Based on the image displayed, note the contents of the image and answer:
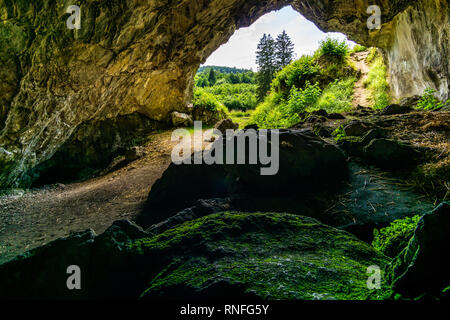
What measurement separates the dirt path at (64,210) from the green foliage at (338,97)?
8585mm

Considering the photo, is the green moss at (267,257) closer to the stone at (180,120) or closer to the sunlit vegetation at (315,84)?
the sunlit vegetation at (315,84)

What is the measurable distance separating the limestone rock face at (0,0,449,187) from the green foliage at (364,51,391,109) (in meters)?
0.76

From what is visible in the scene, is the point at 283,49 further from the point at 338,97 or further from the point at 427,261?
the point at 427,261

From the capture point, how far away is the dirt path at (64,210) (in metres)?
4.02

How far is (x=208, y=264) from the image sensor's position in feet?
5.06

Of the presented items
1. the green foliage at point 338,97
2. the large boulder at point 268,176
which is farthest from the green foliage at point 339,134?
the green foliage at point 338,97

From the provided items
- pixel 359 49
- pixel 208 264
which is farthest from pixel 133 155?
pixel 359 49

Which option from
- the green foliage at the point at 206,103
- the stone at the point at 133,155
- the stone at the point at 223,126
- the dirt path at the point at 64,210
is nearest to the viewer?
the dirt path at the point at 64,210

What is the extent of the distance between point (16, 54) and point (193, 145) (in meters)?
5.83

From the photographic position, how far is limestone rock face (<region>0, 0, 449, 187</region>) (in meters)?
5.25

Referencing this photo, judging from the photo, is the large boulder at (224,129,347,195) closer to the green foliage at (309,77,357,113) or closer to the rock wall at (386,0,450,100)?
the rock wall at (386,0,450,100)

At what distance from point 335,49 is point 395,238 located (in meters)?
16.4

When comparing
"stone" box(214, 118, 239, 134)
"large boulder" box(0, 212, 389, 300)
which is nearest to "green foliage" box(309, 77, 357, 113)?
"stone" box(214, 118, 239, 134)
